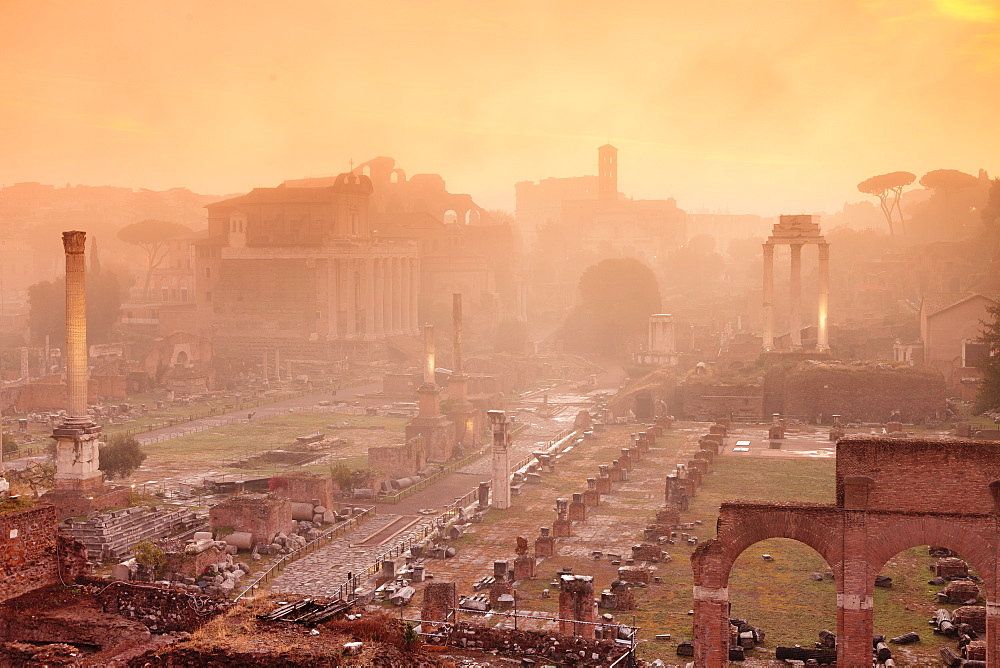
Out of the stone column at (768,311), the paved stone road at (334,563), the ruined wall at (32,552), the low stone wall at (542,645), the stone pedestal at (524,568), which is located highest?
the stone column at (768,311)

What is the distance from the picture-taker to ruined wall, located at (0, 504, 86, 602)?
13.5 m

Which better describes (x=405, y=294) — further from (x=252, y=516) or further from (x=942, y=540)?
(x=942, y=540)

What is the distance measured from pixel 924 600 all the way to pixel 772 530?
4423 mm

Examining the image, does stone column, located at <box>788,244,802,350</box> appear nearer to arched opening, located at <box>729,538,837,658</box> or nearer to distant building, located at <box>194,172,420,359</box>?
distant building, located at <box>194,172,420,359</box>

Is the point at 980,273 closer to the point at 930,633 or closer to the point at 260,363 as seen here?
the point at 260,363

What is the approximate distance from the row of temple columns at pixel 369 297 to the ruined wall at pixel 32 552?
46084 mm

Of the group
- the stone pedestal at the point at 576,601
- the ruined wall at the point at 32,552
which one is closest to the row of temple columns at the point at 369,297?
the stone pedestal at the point at 576,601

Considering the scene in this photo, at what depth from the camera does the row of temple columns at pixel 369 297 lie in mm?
61469

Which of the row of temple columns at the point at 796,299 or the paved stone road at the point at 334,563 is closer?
the paved stone road at the point at 334,563

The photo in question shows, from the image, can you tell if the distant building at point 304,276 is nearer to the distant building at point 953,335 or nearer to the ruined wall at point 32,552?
the distant building at point 953,335

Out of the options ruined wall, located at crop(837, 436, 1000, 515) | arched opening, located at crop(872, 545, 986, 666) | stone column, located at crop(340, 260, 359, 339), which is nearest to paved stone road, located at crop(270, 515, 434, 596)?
arched opening, located at crop(872, 545, 986, 666)

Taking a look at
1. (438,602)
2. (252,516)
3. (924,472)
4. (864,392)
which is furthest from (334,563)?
(864,392)

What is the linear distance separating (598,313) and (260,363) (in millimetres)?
19286

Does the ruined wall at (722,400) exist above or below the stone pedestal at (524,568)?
above
